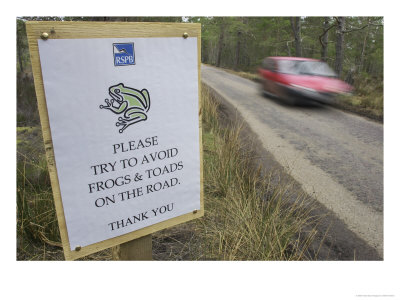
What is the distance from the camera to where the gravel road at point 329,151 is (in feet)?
5.30

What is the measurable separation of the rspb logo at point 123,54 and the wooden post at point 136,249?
682 mm

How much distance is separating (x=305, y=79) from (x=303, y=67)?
87 mm

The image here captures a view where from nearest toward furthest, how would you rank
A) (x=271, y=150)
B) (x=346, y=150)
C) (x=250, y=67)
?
1. (x=346, y=150)
2. (x=271, y=150)
3. (x=250, y=67)

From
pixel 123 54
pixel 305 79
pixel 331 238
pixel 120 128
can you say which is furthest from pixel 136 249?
pixel 305 79

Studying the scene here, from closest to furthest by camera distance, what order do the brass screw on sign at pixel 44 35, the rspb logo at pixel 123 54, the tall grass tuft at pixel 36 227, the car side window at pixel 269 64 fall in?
the brass screw on sign at pixel 44 35
the rspb logo at pixel 123 54
the tall grass tuft at pixel 36 227
the car side window at pixel 269 64

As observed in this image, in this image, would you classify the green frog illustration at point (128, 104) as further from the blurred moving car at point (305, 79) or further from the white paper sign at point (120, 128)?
the blurred moving car at point (305, 79)

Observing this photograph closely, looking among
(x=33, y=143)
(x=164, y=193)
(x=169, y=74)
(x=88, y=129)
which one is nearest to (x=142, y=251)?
(x=164, y=193)

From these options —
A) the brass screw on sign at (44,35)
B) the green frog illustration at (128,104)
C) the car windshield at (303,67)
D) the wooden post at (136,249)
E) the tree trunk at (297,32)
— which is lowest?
the wooden post at (136,249)

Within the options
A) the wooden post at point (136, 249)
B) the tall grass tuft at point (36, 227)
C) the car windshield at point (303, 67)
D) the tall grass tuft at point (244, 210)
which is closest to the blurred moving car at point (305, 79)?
the car windshield at point (303, 67)

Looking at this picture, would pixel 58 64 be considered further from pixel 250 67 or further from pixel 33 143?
pixel 33 143

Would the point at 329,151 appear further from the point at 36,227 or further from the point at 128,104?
the point at 36,227

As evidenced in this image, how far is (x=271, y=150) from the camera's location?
6.34 ft

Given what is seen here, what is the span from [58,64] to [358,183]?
5.33ft

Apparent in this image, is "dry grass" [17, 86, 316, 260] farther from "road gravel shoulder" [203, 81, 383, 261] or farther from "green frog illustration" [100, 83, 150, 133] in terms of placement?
"green frog illustration" [100, 83, 150, 133]
